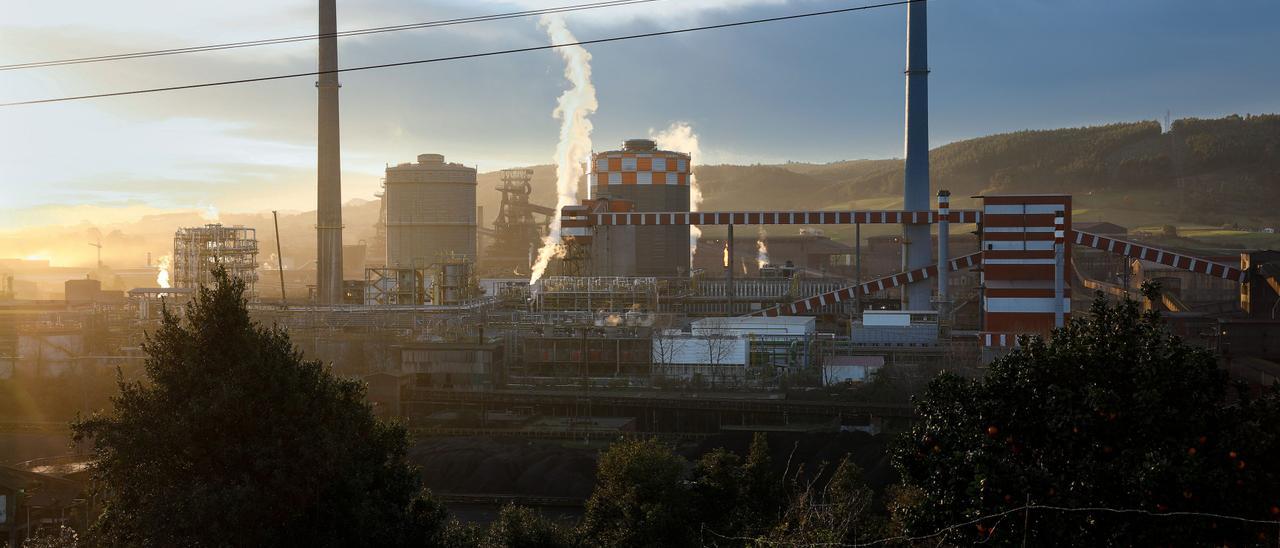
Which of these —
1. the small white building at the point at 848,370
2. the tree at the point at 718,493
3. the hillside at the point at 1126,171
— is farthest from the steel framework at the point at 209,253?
the hillside at the point at 1126,171

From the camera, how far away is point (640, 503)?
11.0m

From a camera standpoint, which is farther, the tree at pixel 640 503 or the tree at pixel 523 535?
the tree at pixel 640 503

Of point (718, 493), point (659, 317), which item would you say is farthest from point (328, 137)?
point (718, 493)

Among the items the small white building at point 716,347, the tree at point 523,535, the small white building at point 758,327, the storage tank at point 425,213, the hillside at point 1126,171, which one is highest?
the hillside at point 1126,171

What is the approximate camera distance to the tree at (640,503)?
35.6 feet

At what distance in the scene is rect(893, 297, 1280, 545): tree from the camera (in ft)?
22.2

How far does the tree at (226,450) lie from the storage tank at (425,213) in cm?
3657

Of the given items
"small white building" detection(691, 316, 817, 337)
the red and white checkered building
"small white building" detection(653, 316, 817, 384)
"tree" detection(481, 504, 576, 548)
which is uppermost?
the red and white checkered building

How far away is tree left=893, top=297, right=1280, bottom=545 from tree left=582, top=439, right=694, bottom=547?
147 inches

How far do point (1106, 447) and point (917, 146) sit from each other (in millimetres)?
26817

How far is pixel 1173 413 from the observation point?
6.89m

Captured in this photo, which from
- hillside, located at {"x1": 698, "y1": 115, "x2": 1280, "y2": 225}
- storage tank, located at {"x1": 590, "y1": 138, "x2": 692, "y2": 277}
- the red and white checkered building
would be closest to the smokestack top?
storage tank, located at {"x1": 590, "y1": 138, "x2": 692, "y2": 277}

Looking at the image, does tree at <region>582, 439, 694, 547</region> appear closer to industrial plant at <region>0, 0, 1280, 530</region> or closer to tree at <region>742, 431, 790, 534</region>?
tree at <region>742, 431, 790, 534</region>

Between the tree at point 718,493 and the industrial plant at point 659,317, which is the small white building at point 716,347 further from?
the tree at point 718,493
